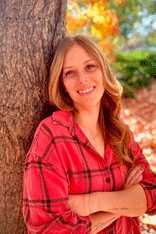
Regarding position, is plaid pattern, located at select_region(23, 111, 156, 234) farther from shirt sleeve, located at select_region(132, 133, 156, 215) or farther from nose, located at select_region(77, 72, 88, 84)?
nose, located at select_region(77, 72, 88, 84)

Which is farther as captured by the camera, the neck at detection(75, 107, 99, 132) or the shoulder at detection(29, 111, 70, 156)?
the neck at detection(75, 107, 99, 132)

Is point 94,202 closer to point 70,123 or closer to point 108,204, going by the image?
point 108,204

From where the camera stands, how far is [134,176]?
78.7 inches

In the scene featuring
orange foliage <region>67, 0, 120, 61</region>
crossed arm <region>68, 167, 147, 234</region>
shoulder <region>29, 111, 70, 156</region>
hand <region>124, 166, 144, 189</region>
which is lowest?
crossed arm <region>68, 167, 147, 234</region>

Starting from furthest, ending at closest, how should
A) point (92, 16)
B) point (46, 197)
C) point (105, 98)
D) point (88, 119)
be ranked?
1. point (92, 16)
2. point (105, 98)
3. point (88, 119)
4. point (46, 197)

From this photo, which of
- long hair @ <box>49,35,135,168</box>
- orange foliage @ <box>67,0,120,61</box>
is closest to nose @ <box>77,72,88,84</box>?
long hair @ <box>49,35,135,168</box>

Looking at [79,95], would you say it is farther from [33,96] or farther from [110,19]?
[110,19]

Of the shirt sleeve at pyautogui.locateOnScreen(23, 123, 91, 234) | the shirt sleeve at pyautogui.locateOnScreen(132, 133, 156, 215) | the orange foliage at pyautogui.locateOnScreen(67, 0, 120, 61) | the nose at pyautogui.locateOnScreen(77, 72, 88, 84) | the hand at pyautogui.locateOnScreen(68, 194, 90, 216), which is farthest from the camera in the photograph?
the orange foliage at pyautogui.locateOnScreen(67, 0, 120, 61)

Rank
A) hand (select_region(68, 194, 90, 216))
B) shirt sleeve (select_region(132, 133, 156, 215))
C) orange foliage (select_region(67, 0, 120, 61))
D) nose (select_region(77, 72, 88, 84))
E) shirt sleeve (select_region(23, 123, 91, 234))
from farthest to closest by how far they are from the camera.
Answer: orange foliage (select_region(67, 0, 120, 61)), shirt sleeve (select_region(132, 133, 156, 215)), nose (select_region(77, 72, 88, 84)), hand (select_region(68, 194, 90, 216)), shirt sleeve (select_region(23, 123, 91, 234))

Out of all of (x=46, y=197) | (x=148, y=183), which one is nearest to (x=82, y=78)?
(x=46, y=197)

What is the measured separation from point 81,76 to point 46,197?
904mm

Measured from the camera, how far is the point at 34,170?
4.86ft

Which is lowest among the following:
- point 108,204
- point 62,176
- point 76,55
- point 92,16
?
point 108,204

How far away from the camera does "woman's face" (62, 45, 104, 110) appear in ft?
5.75
